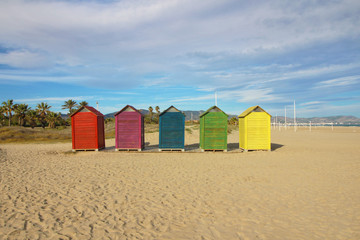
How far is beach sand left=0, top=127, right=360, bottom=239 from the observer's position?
467 centimetres

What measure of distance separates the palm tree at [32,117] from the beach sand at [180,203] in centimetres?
4602

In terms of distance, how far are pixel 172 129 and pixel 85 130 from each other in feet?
20.3

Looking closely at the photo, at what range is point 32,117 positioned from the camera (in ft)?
163

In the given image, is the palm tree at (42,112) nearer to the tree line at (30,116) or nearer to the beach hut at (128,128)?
the tree line at (30,116)

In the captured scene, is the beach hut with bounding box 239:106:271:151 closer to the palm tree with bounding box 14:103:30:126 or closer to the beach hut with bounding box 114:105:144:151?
the beach hut with bounding box 114:105:144:151

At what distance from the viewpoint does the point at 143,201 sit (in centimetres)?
632

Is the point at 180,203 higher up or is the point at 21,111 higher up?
the point at 21,111

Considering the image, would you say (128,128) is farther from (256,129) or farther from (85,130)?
(256,129)

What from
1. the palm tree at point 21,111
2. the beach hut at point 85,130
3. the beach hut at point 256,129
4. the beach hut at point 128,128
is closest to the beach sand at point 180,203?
the beach hut at point 256,129

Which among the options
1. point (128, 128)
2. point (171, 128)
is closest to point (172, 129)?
point (171, 128)

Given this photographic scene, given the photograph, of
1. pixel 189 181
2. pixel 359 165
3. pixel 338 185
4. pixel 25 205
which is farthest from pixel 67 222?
pixel 359 165

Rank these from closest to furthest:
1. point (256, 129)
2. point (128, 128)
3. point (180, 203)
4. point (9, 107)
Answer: point (180, 203)
point (256, 129)
point (128, 128)
point (9, 107)

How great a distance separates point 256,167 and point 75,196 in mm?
7875

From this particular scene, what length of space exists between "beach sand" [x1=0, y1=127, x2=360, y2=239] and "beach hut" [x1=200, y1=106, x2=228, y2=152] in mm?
5842
